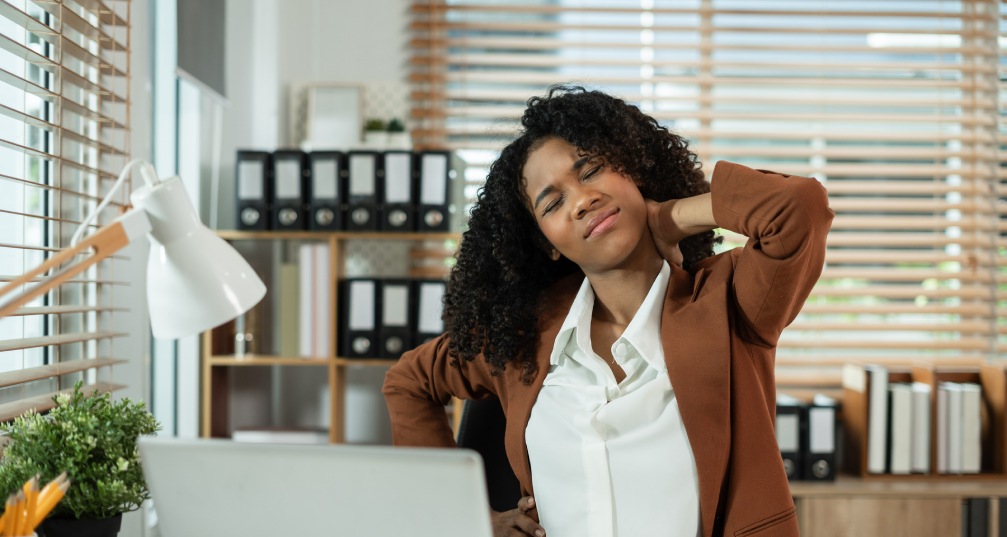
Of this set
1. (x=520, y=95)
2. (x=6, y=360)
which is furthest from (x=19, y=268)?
(x=520, y=95)

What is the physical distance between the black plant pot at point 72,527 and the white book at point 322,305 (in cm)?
161

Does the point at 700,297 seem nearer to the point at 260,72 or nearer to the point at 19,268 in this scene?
the point at 19,268

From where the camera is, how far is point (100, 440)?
1.03m

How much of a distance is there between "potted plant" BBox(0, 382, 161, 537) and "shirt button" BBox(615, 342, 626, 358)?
701mm

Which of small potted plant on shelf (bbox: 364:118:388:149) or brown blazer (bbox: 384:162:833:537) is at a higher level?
small potted plant on shelf (bbox: 364:118:388:149)

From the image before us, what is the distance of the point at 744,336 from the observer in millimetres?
1330

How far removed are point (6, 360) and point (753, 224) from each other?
123 centimetres

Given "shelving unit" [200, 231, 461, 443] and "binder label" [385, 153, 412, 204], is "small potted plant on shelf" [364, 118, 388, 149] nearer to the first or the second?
"binder label" [385, 153, 412, 204]

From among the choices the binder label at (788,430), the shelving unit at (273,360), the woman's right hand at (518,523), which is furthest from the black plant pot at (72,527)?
the binder label at (788,430)

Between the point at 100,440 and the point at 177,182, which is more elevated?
the point at 177,182

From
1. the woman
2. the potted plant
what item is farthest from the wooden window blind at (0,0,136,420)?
the woman

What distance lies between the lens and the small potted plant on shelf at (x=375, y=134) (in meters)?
2.84

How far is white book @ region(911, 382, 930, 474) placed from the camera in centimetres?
257

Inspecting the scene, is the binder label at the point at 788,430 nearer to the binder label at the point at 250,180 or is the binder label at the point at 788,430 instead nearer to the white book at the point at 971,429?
the white book at the point at 971,429
